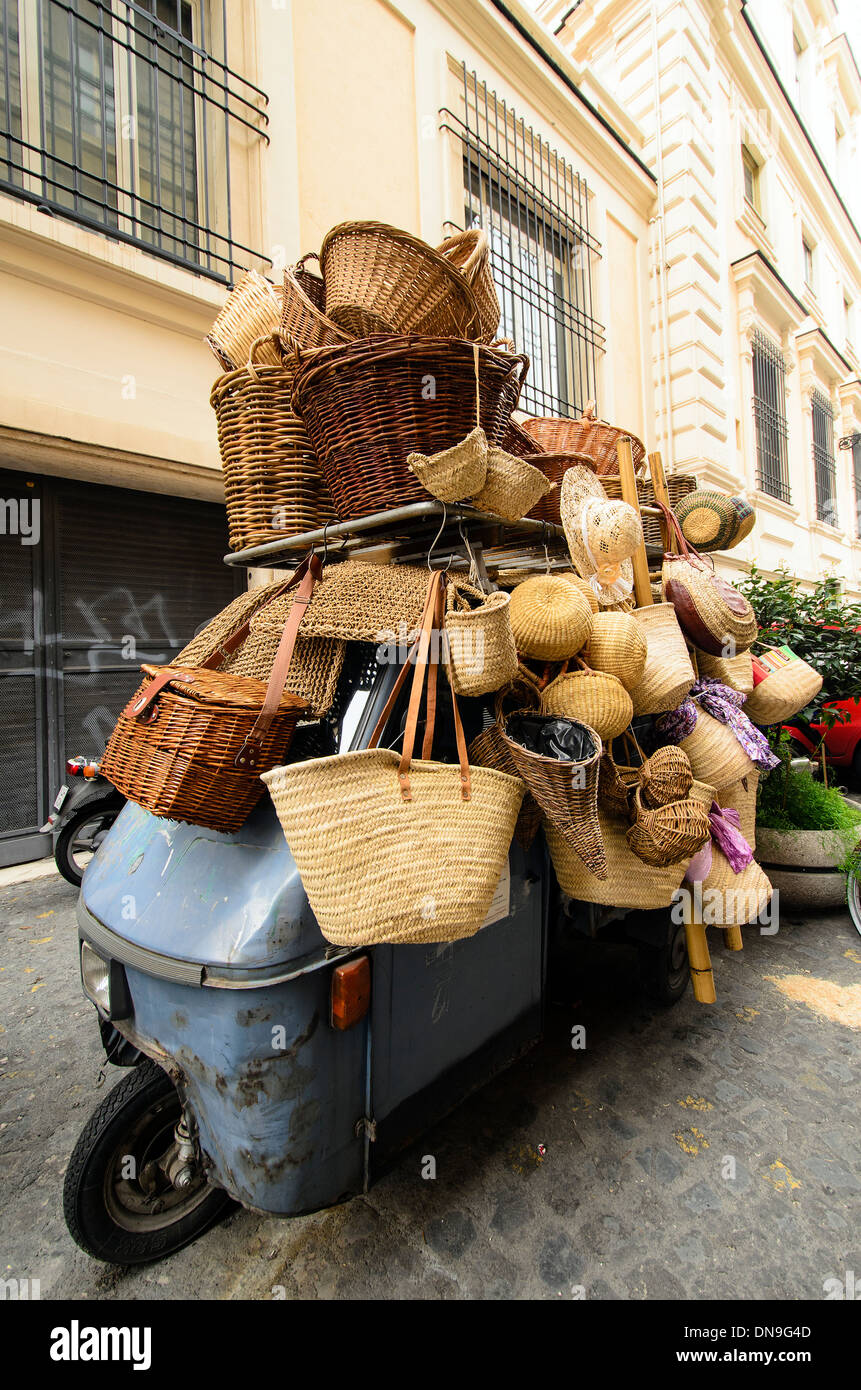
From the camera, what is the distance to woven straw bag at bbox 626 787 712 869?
191 centimetres

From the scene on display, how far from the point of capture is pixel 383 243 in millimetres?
2055

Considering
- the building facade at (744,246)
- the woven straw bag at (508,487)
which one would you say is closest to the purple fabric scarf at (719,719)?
the woven straw bag at (508,487)

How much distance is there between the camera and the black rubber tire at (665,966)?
2748mm

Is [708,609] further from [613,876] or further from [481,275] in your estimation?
[481,275]

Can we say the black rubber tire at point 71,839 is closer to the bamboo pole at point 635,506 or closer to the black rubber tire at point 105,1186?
the black rubber tire at point 105,1186

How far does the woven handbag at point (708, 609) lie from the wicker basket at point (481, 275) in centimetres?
125

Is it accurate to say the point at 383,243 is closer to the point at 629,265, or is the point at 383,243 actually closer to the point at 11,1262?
the point at 11,1262

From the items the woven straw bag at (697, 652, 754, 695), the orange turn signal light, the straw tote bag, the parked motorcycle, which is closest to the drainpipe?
the woven straw bag at (697, 652, 754, 695)

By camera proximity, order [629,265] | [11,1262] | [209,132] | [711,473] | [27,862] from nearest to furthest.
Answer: [11,1262] → [27,862] → [209,132] → [711,473] → [629,265]

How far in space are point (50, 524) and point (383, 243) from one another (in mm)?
3532

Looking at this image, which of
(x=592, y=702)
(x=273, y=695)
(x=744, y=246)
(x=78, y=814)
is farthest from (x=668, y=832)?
(x=744, y=246)

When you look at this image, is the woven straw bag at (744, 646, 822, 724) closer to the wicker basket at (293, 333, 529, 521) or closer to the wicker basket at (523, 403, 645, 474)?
the wicker basket at (523, 403, 645, 474)
